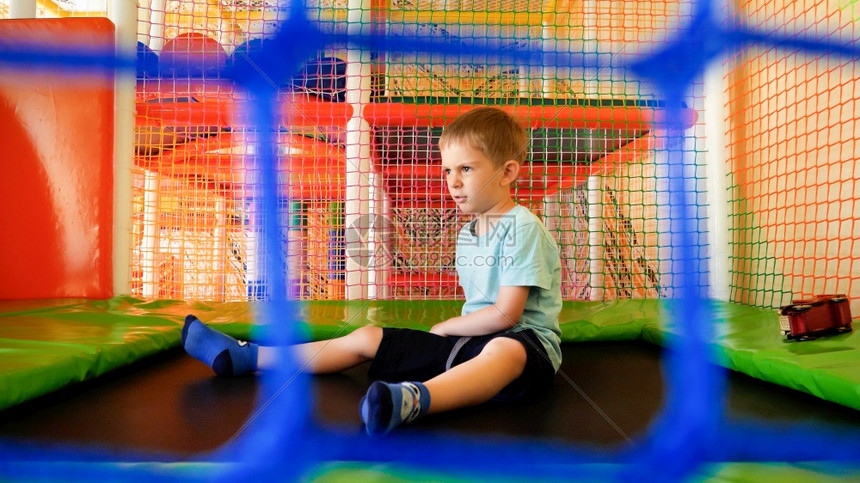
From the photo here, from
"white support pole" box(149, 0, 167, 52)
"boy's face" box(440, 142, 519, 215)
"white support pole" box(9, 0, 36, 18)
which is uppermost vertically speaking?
"white support pole" box(149, 0, 167, 52)

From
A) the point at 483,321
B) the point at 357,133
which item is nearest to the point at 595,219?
the point at 357,133

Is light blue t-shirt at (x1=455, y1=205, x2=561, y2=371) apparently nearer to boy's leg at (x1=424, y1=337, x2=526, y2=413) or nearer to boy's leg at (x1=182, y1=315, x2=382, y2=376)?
boy's leg at (x1=424, y1=337, x2=526, y2=413)

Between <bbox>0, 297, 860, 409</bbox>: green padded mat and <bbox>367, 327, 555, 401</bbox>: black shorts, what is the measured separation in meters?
0.38

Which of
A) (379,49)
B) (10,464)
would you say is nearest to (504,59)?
(379,49)

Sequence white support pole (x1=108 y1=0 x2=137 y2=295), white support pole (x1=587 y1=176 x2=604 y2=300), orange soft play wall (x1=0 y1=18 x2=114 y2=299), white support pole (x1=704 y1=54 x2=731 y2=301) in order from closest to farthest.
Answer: orange soft play wall (x1=0 y1=18 x2=114 y2=299)
white support pole (x1=108 y1=0 x2=137 y2=295)
white support pole (x1=704 y1=54 x2=731 y2=301)
white support pole (x1=587 y1=176 x2=604 y2=300)

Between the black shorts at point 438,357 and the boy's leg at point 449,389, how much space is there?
0.02 m

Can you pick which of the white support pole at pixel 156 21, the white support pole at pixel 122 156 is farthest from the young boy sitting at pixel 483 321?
the white support pole at pixel 156 21

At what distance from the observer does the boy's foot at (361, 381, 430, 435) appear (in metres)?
0.66

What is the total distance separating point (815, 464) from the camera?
0.59 meters

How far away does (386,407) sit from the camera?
0.66 meters

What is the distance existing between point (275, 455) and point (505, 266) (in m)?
0.53

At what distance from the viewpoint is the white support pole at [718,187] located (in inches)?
75.5

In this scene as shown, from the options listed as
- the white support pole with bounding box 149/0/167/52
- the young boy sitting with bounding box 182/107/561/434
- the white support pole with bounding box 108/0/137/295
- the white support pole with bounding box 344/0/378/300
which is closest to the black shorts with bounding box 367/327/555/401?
the young boy sitting with bounding box 182/107/561/434

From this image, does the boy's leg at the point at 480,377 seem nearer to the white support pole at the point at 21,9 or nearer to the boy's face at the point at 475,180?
the boy's face at the point at 475,180
